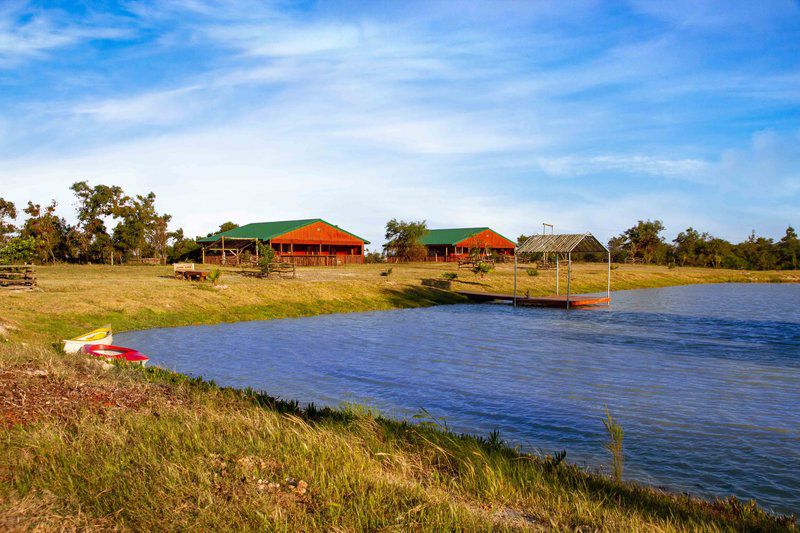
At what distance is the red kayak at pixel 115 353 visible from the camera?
15441mm

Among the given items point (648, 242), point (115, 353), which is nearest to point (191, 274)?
point (115, 353)

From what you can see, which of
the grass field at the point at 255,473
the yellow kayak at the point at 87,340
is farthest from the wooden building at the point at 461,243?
the grass field at the point at 255,473

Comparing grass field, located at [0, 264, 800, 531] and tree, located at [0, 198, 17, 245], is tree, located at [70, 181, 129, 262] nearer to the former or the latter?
tree, located at [0, 198, 17, 245]

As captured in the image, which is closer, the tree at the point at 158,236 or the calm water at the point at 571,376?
the calm water at the point at 571,376

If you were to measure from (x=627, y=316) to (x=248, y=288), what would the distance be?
71.8 ft

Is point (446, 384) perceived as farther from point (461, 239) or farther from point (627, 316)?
point (461, 239)

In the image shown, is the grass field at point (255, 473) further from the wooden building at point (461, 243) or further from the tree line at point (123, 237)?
the wooden building at point (461, 243)

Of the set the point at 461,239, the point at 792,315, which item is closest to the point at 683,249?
the point at 461,239

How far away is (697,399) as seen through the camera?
47.2 feet

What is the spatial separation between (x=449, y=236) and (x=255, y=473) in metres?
79.1

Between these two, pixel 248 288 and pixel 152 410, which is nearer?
pixel 152 410

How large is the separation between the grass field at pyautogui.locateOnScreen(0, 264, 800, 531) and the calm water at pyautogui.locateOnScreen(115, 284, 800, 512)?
247cm

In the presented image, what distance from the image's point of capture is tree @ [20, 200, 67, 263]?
63656mm

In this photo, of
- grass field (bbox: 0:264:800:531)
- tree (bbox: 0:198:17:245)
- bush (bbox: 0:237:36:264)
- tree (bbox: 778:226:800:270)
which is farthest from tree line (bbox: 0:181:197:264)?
tree (bbox: 778:226:800:270)
